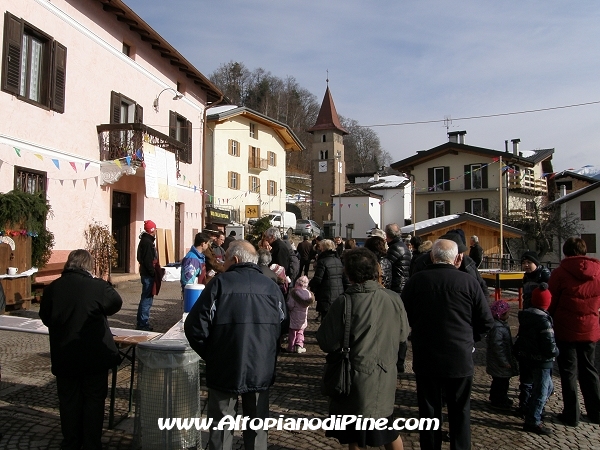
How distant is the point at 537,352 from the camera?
15.3 ft

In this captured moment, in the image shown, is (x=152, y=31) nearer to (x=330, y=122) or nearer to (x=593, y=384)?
(x=593, y=384)

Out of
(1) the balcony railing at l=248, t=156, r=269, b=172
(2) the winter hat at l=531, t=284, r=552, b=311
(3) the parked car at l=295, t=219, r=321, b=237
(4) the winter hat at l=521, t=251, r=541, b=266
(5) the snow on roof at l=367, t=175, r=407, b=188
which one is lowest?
(2) the winter hat at l=531, t=284, r=552, b=311

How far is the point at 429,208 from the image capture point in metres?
44.2

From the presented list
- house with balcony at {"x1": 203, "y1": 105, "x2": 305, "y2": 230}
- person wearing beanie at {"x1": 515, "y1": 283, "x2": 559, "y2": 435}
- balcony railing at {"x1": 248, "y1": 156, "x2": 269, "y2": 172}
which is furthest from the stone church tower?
person wearing beanie at {"x1": 515, "y1": 283, "x2": 559, "y2": 435}

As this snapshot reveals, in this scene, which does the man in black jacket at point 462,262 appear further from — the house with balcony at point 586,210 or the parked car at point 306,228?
the parked car at point 306,228

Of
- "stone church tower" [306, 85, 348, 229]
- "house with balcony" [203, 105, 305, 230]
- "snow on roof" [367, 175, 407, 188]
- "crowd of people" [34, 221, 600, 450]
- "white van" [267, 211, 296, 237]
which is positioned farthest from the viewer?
"stone church tower" [306, 85, 348, 229]

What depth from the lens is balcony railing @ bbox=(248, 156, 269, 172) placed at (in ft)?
127

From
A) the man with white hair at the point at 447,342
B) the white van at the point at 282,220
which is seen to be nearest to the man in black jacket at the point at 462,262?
the man with white hair at the point at 447,342

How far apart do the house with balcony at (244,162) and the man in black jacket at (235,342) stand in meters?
25.3

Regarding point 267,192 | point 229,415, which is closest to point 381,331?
point 229,415

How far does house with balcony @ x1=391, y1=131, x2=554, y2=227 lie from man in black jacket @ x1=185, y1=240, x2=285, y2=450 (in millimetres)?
36359

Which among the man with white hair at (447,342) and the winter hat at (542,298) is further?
the winter hat at (542,298)

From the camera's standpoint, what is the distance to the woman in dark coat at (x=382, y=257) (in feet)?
21.6

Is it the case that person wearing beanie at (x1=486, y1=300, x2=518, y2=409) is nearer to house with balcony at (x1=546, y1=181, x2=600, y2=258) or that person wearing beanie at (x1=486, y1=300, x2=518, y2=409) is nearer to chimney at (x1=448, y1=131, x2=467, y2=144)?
house with balcony at (x1=546, y1=181, x2=600, y2=258)
